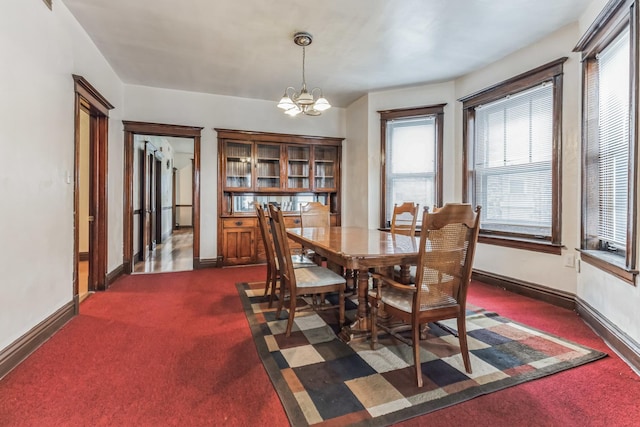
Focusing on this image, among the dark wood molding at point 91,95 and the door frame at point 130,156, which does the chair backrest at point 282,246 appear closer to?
the dark wood molding at point 91,95

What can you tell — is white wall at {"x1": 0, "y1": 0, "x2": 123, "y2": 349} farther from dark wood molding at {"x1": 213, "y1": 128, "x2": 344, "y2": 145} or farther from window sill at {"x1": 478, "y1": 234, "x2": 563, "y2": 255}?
window sill at {"x1": 478, "y1": 234, "x2": 563, "y2": 255}

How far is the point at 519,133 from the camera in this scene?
3668mm

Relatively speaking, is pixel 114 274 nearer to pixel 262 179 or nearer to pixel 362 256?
pixel 262 179

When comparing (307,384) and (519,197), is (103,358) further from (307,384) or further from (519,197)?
(519,197)

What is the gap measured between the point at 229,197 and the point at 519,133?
13.5 ft

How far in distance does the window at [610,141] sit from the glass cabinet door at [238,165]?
423 cm

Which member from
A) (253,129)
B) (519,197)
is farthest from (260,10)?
(519,197)

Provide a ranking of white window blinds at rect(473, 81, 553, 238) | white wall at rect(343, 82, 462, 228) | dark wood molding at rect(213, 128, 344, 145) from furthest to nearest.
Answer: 1. dark wood molding at rect(213, 128, 344, 145)
2. white wall at rect(343, 82, 462, 228)
3. white window blinds at rect(473, 81, 553, 238)

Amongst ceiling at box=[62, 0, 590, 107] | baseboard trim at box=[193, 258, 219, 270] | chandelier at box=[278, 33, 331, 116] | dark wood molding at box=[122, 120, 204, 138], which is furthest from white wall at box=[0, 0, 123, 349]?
baseboard trim at box=[193, 258, 219, 270]

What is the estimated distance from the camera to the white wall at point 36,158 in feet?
6.45

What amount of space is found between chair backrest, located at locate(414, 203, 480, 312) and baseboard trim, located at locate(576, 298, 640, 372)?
115 centimetres

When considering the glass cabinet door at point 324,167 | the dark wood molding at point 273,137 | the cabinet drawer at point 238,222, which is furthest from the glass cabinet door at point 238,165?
the glass cabinet door at point 324,167

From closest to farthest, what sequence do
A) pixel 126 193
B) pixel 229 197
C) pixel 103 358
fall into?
pixel 103 358 → pixel 126 193 → pixel 229 197

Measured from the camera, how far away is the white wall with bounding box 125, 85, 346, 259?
15.2 feet
